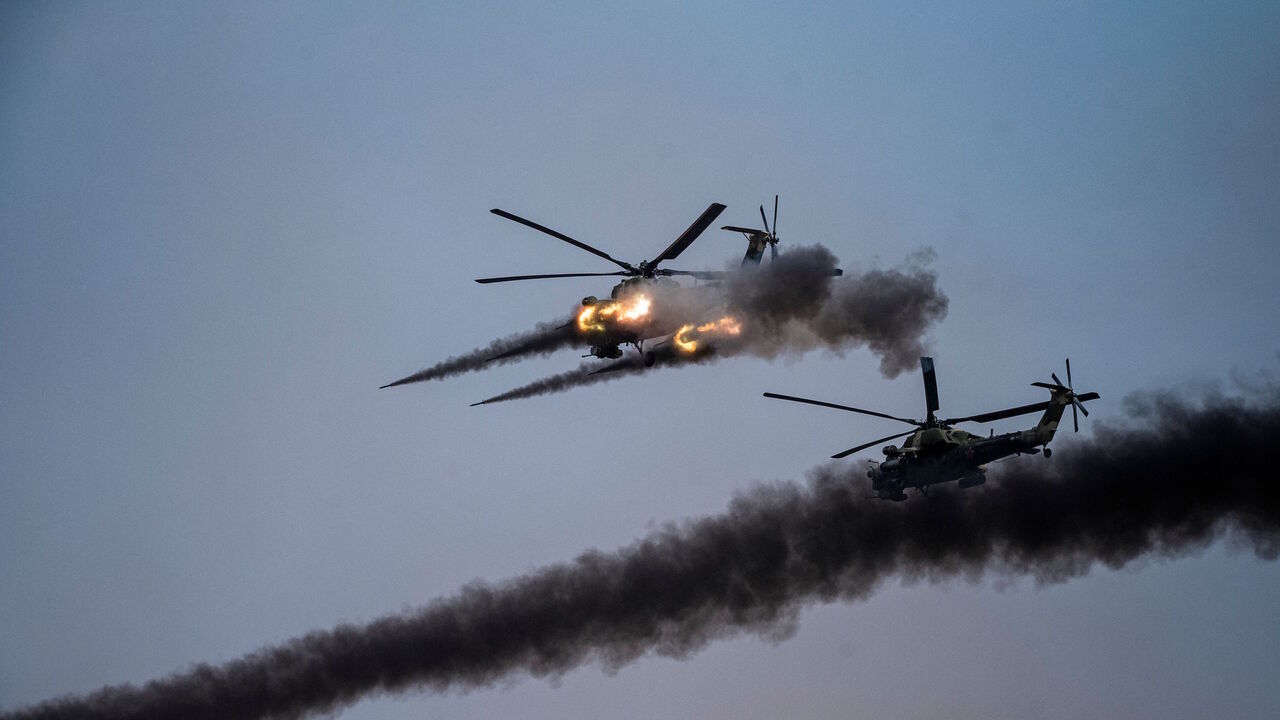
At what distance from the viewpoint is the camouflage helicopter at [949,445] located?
234 feet

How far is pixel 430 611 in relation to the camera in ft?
287

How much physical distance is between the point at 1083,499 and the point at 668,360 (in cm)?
2446

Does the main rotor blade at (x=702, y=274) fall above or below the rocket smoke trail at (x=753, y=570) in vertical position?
above

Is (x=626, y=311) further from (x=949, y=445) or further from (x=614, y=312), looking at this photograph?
(x=949, y=445)

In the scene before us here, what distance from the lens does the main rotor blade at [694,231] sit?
2648 inches

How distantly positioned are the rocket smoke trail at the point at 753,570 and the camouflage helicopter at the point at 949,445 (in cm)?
1172

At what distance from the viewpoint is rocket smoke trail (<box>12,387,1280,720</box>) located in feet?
273

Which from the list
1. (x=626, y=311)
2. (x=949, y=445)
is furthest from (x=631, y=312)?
(x=949, y=445)

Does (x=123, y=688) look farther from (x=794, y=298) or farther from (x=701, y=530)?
(x=794, y=298)

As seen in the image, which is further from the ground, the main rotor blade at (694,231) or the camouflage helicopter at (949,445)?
the main rotor blade at (694,231)

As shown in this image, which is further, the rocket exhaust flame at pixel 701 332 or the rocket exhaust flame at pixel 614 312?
the rocket exhaust flame at pixel 701 332

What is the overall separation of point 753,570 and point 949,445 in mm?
16782

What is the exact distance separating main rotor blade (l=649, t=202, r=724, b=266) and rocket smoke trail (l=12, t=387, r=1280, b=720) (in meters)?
22.0

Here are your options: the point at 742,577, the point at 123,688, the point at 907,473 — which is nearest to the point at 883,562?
the point at 742,577
